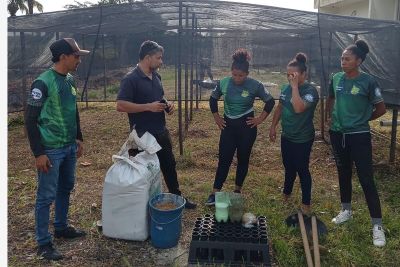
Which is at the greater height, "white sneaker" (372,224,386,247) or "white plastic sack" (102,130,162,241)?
"white plastic sack" (102,130,162,241)

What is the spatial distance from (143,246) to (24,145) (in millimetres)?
4843

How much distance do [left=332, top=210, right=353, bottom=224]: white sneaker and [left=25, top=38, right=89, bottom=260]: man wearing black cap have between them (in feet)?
9.11

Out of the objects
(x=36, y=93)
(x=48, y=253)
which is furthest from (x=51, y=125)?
(x=48, y=253)

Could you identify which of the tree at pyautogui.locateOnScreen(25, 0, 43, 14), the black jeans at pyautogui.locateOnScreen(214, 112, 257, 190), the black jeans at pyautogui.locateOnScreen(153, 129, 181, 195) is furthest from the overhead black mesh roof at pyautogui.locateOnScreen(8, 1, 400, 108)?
the tree at pyautogui.locateOnScreen(25, 0, 43, 14)

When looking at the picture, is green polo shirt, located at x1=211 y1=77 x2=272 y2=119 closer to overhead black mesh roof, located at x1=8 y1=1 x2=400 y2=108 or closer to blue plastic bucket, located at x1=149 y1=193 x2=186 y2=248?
blue plastic bucket, located at x1=149 y1=193 x2=186 y2=248

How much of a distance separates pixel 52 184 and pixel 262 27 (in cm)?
529

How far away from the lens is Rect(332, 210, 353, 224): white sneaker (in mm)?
4059

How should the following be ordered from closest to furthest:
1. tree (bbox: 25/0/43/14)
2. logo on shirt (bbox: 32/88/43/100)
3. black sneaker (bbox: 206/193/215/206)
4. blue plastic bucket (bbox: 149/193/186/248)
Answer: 1. logo on shirt (bbox: 32/88/43/100)
2. blue plastic bucket (bbox: 149/193/186/248)
3. black sneaker (bbox: 206/193/215/206)
4. tree (bbox: 25/0/43/14)

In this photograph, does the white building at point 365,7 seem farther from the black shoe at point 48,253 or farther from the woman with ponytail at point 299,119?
the black shoe at point 48,253

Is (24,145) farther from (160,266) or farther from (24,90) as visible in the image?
(160,266)

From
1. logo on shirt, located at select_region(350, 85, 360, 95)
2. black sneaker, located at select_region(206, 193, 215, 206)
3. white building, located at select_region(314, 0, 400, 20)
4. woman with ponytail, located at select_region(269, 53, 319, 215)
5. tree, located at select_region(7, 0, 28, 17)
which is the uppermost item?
tree, located at select_region(7, 0, 28, 17)

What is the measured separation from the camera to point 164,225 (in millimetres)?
3479

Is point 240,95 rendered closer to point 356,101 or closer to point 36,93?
point 356,101

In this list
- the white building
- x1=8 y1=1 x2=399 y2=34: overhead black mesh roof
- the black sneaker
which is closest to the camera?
the black sneaker
